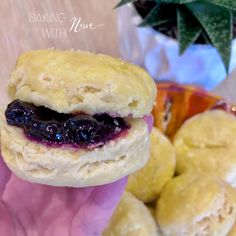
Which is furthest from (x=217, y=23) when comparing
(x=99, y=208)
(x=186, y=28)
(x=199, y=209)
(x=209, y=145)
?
(x=99, y=208)

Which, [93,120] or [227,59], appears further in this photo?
[227,59]

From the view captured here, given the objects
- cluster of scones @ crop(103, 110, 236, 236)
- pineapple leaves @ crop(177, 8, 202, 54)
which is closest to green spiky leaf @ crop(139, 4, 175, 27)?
pineapple leaves @ crop(177, 8, 202, 54)

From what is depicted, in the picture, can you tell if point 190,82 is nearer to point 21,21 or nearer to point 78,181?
point 21,21

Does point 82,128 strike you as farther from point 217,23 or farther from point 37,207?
point 217,23

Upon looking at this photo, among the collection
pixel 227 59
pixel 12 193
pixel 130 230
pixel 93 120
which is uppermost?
pixel 93 120

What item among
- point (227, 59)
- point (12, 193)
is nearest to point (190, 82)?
point (227, 59)

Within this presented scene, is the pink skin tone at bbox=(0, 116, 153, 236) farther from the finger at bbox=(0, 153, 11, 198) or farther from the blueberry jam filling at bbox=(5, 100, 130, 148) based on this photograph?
the blueberry jam filling at bbox=(5, 100, 130, 148)
